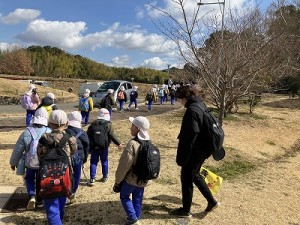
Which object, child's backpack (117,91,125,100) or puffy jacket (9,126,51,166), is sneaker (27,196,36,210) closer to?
puffy jacket (9,126,51,166)

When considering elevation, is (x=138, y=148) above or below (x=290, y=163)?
above

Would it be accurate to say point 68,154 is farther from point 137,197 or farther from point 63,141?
point 137,197

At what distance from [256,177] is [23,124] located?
8.71m

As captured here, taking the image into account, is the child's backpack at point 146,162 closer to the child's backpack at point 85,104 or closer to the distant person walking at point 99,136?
the distant person walking at point 99,136

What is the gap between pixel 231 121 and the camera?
562 inches

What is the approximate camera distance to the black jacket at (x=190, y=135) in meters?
4.26

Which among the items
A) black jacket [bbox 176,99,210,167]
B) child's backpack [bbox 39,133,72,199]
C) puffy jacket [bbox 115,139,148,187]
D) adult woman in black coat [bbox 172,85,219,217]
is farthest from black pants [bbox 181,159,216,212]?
child's backpack [bbox 39,133,72,199]

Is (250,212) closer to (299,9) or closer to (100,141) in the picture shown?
(100,141)

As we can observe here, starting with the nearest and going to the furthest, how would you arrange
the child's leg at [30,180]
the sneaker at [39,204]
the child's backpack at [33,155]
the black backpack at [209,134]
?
the black backpack at [209,134] < the child's backpack at [33,155] < the child's leg at [30,180] < the sneaker at [39,204]

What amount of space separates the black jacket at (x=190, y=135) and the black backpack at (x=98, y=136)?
1.65 m

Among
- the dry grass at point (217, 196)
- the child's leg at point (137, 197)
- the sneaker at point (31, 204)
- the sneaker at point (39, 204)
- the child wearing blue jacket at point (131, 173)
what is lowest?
the dry grass at point (217, 196)

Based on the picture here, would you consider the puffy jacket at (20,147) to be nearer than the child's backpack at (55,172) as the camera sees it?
No

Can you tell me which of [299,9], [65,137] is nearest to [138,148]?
[65,137]

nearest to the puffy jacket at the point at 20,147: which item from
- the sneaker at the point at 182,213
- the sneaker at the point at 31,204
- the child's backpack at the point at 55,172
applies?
the sneaker at the point at 31,204
